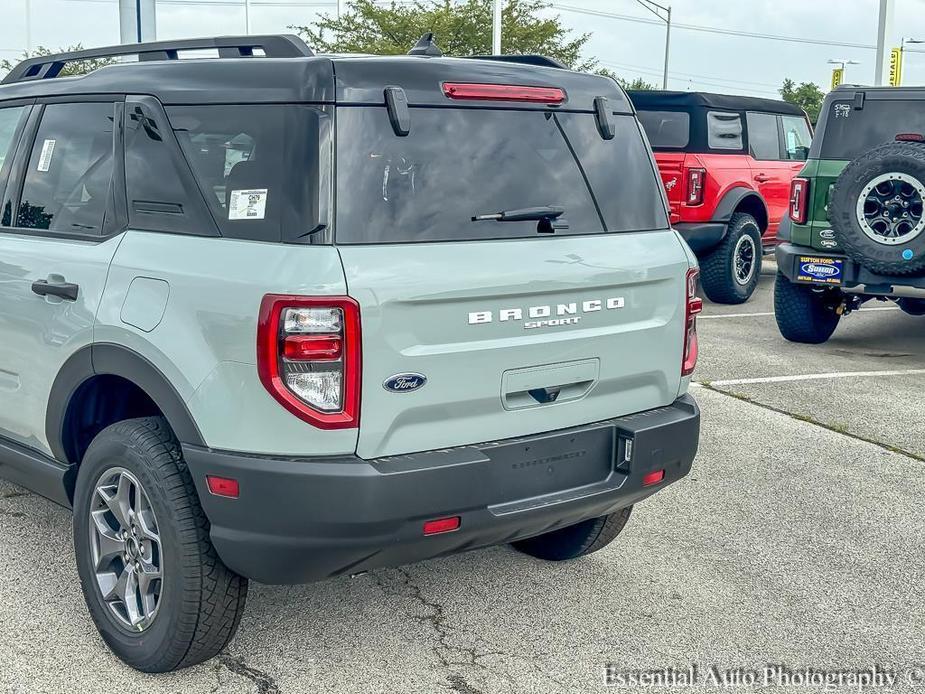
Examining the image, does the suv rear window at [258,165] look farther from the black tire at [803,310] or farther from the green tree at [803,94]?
the green tree at [803,94]

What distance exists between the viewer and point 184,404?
3.18 meters

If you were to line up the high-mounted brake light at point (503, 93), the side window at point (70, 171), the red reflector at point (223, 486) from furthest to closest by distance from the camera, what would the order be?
the side window at point (70, 171), the high-mounted brake light at point (503, 93), the red reflector at point (223, 486)

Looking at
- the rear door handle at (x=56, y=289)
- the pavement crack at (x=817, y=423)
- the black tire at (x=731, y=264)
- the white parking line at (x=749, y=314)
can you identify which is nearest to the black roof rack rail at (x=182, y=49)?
the rear door handle at (x=56, y=289)

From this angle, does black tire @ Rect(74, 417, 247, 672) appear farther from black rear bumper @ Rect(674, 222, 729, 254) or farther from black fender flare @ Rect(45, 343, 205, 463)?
black rear bumper @ Rect(674, 222, 729, 254)

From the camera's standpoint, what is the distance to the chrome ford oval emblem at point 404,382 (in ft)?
10.1

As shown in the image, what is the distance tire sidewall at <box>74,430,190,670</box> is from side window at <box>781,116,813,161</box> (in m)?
10.8

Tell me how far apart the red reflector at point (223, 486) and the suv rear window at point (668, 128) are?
9.19 meters

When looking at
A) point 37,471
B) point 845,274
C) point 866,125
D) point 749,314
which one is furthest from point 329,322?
point 749,314

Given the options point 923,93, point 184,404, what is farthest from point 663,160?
point 184,404

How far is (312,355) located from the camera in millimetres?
2990

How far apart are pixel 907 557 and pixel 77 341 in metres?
3.30

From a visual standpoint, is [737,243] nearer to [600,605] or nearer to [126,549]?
[600,605]

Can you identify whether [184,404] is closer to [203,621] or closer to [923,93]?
[203,621]

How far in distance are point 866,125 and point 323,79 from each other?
6.52 m
